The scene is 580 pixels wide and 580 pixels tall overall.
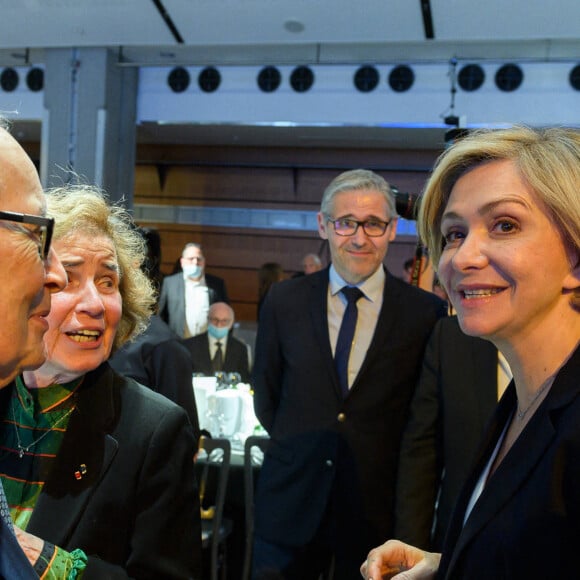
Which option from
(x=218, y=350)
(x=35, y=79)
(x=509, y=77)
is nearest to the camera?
(x=218, y=350)

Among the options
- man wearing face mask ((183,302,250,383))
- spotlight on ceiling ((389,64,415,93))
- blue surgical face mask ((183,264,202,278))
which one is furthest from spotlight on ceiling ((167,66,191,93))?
man wearing face mask ((183,302,250,383))

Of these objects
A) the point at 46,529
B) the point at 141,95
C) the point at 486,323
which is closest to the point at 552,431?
the point at 486,323

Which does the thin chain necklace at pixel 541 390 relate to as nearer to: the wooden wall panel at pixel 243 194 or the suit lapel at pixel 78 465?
the suit lapel at pixel 78 465

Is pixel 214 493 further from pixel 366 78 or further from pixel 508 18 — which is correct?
pixel 366 78

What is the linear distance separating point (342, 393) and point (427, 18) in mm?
4595

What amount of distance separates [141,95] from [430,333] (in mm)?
6193

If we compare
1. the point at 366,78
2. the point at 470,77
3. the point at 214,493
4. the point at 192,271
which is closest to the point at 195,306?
the point at 192,271

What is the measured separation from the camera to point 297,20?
579cm

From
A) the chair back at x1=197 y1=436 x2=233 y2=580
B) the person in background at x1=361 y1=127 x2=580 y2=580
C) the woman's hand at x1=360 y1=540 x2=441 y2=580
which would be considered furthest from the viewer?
the chair back at x1=197 y1=436 x2=233 y2=580

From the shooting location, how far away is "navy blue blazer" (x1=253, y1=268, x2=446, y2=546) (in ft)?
6.67

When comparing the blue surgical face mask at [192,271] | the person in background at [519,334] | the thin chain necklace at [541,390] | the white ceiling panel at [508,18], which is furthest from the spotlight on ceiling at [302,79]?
the thin chain necklace at [541,390]

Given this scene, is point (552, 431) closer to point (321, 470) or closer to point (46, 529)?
point (46, 529)

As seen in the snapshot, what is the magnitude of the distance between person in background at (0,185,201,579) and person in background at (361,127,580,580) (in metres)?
0.40

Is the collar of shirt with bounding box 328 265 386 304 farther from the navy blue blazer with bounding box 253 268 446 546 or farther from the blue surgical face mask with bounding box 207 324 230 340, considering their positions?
the blue surgical face mask with bounding box 207 324 230 340
